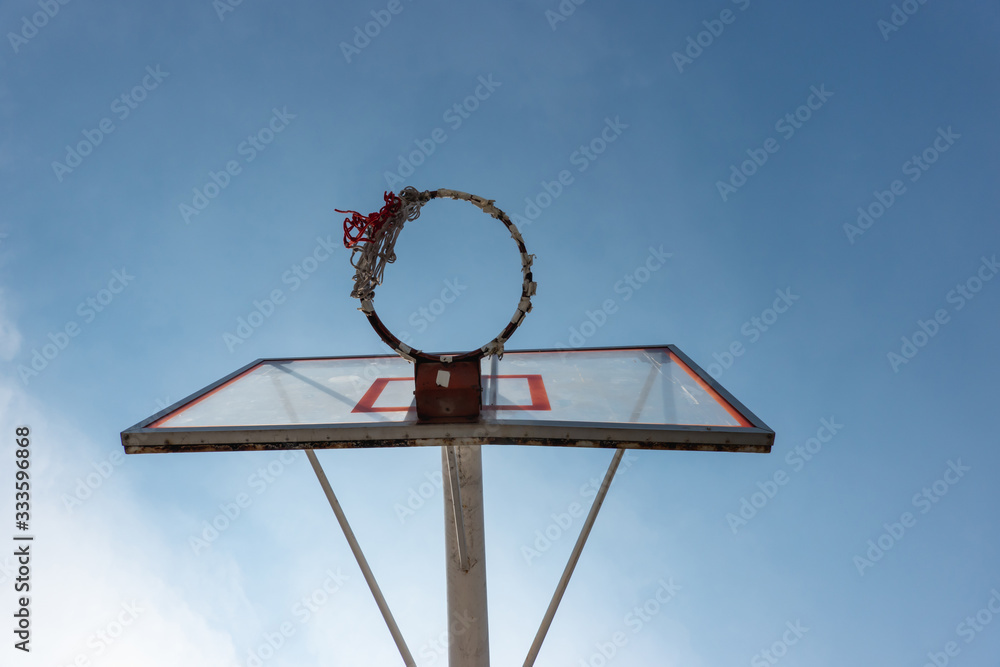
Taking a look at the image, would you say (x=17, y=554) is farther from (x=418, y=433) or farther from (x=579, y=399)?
(x=579, y=399)

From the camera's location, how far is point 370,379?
3973 mm

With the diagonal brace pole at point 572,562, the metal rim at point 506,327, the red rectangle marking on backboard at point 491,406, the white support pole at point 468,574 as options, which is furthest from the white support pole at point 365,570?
the metal rim at point 506,327

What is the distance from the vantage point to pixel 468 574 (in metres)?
3.82

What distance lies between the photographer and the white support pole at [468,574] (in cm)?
379

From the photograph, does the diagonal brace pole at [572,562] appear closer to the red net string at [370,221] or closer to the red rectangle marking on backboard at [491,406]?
the red rectangle marking on backboard at [491,406]

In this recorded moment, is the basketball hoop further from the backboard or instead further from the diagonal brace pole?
the diagonal brace pole

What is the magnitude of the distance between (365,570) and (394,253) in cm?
212

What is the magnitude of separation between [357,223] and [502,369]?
1.50m

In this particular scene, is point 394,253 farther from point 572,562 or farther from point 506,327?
point 572,562

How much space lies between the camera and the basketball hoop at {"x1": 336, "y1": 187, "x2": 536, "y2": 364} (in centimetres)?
293

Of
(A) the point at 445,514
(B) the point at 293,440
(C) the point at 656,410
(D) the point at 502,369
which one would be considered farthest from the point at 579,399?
(B) the point at 293,440

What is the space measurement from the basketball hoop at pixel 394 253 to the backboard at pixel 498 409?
0.36 m

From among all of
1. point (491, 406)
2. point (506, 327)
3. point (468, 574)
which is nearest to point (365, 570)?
point (468, 574)

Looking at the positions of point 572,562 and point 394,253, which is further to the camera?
point 572,562
